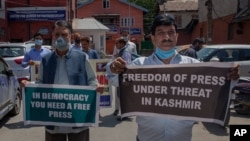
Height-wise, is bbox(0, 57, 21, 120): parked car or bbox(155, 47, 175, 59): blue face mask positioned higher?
bbox(155, 47, 175, 59): blue face mask

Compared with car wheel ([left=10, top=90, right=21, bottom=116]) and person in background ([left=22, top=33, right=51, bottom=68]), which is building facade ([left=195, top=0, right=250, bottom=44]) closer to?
car wheel ([left=10, top=90, right=21, bottom=116])

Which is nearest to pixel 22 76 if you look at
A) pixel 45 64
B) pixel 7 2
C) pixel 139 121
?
pixel 45 64

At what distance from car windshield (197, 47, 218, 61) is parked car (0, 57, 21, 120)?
229 inches

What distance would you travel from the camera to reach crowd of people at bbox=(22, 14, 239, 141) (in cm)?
302

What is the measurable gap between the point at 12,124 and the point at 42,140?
1756 mm

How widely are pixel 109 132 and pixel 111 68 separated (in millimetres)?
4428

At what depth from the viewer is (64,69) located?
3820mm

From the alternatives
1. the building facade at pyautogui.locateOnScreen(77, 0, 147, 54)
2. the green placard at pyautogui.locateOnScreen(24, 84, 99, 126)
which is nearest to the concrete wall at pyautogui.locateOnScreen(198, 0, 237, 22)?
the green placard at pyautogui.locateOnScreen(24, 84, 99, 126)

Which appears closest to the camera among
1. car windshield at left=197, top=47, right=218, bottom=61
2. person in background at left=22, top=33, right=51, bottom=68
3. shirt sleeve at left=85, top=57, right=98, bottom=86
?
shirt sleeve at left=85, top=57, right=98, bottom=86

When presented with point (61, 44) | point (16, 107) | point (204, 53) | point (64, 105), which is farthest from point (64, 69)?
point (204, 53)

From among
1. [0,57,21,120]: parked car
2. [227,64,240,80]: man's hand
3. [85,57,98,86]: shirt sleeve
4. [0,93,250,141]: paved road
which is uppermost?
[227,64,240,80]: man's hand

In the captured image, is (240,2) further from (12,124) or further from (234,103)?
(12,124)

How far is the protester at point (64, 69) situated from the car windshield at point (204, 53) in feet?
27.2

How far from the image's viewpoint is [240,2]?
88.3 feet
